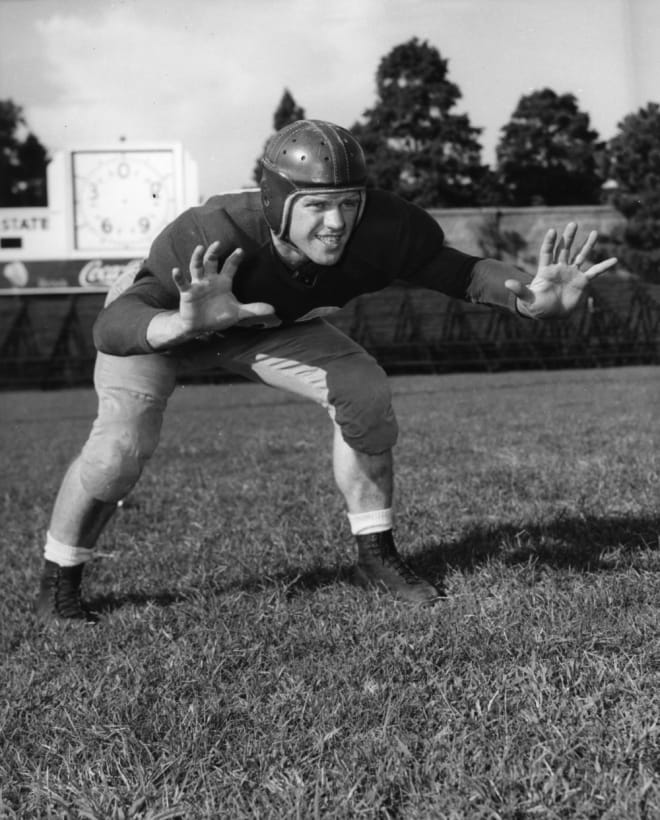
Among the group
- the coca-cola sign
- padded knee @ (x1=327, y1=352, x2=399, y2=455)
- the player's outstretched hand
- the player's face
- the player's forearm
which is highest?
the player's face

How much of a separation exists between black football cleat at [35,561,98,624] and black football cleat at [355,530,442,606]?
0.95 m

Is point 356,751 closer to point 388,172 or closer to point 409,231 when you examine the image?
point 409,231

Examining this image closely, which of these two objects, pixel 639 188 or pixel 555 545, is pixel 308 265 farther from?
pixel 639 188

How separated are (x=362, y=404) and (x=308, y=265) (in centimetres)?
51

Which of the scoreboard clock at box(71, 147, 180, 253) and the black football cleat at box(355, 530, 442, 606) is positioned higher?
the scoreboard clock at box(71, 147, 180, 253)

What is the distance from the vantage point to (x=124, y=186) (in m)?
34.9

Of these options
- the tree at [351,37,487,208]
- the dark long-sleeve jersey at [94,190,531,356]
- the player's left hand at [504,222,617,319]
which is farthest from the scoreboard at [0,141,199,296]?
the player's left hand at [504,222,617,319]

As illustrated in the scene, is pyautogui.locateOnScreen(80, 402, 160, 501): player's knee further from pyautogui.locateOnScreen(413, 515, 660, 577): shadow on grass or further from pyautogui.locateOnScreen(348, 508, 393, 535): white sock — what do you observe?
pyautogui.locateOnScreen(413, 515, 660, 577): shadow on grass

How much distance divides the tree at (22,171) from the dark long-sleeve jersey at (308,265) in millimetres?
44779

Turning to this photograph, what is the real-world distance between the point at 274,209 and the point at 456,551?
1.58m

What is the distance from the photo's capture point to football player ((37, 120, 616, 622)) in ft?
10.9

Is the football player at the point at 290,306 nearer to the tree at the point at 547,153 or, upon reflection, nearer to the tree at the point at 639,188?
the tree at the point at 639,188

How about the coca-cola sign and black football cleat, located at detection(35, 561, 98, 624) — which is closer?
black football cleat, located at detection(35, 561, 98, 624)

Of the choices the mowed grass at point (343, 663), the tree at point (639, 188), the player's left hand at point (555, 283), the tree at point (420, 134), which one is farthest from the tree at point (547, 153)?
the player's left hand at point (555, 283)
